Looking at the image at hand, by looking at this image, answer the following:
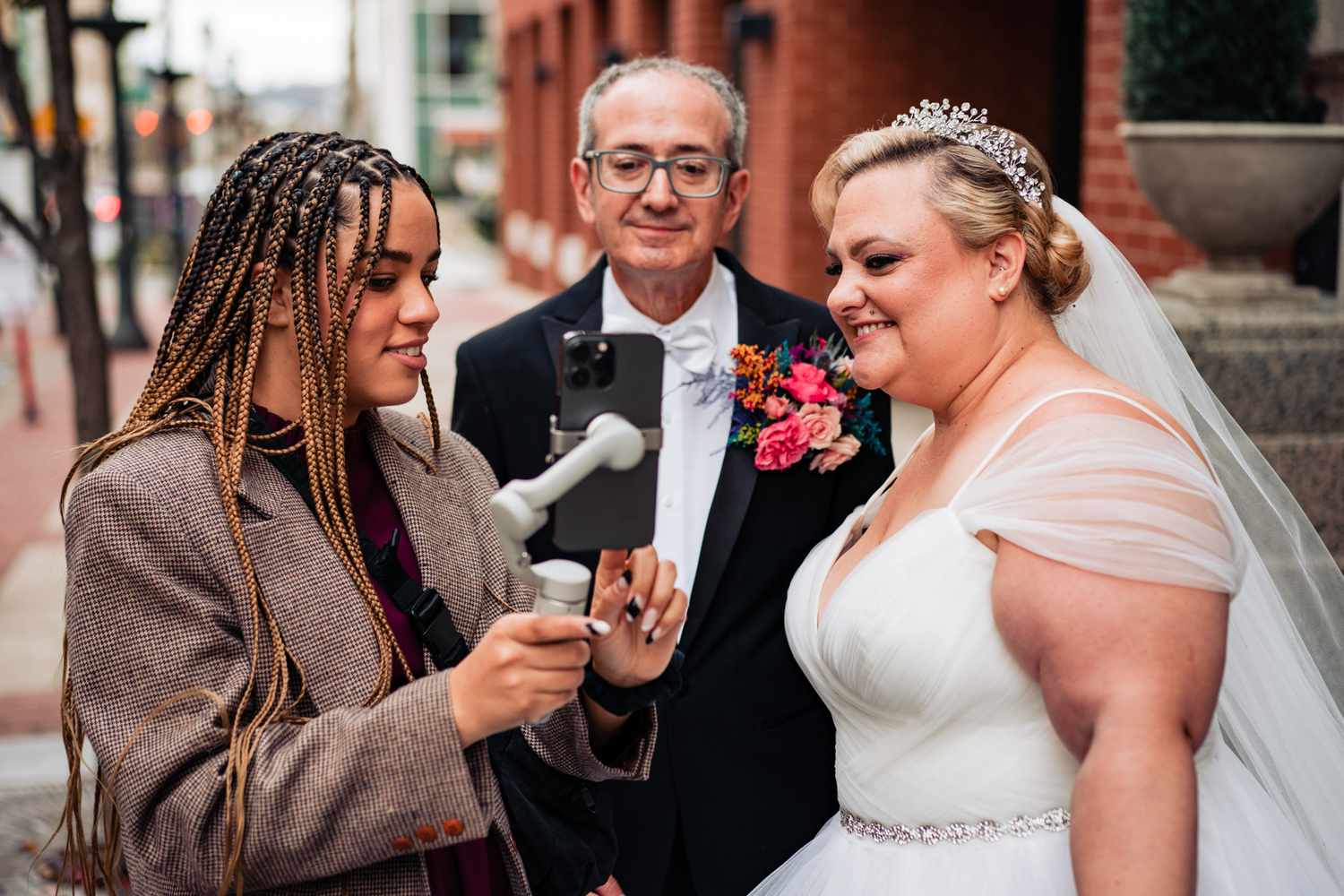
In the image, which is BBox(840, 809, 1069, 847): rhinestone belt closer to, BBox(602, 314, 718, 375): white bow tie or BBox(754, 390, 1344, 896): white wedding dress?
BBox(754, 390, 1344, 896): white wedding dress

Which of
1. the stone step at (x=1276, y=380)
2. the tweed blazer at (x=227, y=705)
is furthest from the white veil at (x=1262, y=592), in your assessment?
the stone step at (x=1276, y=380)

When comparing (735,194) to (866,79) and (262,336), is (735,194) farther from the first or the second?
(866,79)

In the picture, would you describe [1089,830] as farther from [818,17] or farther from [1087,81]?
[818,17]

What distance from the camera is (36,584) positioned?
846cm

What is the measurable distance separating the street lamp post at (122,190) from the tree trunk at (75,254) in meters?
4.08

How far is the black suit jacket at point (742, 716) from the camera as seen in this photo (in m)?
3.17

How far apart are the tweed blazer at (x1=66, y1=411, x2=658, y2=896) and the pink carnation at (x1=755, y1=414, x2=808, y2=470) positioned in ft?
4.36

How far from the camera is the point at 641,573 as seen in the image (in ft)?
6.40

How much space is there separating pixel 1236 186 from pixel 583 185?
2.35 meters

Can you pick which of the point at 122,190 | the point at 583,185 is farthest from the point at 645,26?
the point at 583,185

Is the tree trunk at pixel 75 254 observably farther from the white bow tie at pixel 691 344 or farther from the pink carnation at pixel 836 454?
the pink carnation at pixel 836 454

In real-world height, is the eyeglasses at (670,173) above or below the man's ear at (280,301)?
above

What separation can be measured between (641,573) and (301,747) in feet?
1.64

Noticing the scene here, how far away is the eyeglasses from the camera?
3486 mm
